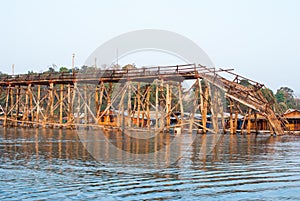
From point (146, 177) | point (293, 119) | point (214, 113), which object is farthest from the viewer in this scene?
point (293, 119)

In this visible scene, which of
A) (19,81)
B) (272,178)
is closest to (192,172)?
(272,178)

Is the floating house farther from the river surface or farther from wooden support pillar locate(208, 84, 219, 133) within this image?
the river surface

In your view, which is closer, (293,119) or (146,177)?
(146,177)

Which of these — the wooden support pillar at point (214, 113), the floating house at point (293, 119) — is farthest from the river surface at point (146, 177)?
the floating house at point (293, 119)

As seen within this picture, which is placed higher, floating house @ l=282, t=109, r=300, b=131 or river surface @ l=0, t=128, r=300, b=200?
floating house @ l=282, t=109, r=300, b=131

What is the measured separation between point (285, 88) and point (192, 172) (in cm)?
12512

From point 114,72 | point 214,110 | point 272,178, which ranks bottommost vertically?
point 272,178

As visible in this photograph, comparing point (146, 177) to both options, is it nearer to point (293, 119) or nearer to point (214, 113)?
point (214, 113)

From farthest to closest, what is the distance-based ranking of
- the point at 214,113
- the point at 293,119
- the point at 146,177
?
the point at 293,119, the point at 214,113, the point at 146,177

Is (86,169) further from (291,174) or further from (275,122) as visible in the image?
(275,122)

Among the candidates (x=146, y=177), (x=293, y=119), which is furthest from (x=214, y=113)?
(x=146, y=177)

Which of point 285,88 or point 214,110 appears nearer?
point 214,110

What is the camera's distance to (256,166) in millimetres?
18203

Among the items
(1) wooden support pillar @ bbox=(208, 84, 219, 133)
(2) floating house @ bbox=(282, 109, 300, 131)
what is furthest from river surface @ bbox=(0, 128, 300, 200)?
(2) floating house @ bbox=(282, 109, 300, 131)
